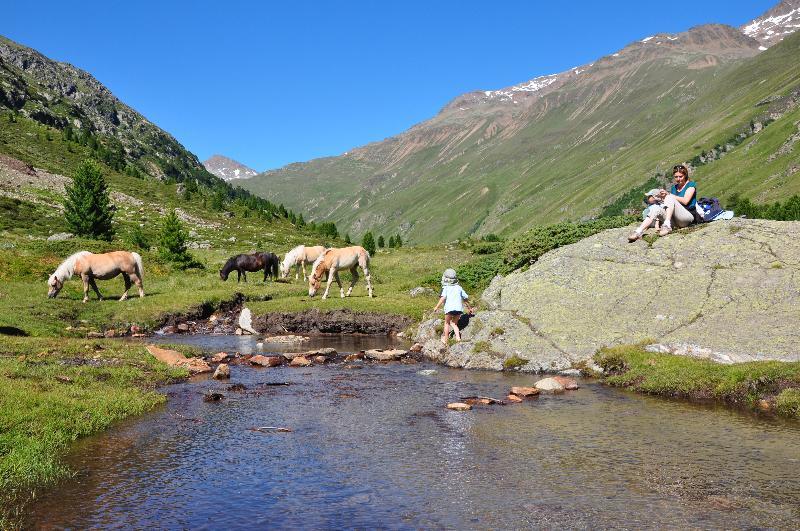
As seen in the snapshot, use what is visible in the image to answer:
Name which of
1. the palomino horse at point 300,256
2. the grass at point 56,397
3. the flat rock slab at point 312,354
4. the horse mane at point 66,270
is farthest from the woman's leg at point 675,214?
the horse mane at point 66,270

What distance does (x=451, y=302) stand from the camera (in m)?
24.9

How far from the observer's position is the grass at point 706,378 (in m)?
16.1

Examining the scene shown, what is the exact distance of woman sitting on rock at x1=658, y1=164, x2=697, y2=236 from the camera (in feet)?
81.7

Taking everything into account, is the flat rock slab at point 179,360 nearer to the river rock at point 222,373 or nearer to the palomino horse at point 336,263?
the river rock at point 222,373

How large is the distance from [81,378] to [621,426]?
51.3ft

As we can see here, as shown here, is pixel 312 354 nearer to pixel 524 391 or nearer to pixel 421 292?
pixel 524 391

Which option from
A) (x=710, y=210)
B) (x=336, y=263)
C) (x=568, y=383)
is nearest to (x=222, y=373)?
(x=568, y=383)

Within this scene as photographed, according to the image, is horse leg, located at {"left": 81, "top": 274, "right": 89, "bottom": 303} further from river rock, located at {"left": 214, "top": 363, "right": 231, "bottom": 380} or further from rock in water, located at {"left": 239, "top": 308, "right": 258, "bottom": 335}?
river rock, located at {"left": 214, "top": 363, "right": 231, "bottom": 380}

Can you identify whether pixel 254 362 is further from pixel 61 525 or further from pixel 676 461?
pixel 676 461

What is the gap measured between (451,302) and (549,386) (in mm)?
7033

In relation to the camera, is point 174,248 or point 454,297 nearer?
point 454,297

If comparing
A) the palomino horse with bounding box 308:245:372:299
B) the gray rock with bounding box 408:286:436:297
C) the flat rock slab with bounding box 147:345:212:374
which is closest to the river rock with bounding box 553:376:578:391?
the flat rock slab with bounding box 147:345:212:374

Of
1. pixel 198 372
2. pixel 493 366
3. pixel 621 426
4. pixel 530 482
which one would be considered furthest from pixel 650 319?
pixel 198 372

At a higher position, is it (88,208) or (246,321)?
(88,208)
